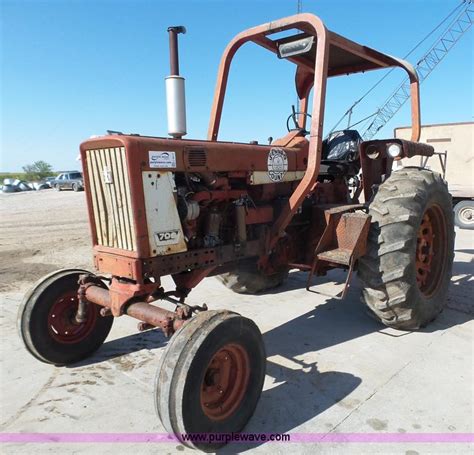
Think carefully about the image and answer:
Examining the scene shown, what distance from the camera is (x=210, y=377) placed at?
99.2 inches

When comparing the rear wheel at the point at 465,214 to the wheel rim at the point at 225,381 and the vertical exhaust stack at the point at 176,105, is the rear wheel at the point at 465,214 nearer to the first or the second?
the vertical exhaust stack at the point at 176,105

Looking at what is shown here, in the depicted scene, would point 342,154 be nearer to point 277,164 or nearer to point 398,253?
point 277,164

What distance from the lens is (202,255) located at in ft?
10.5

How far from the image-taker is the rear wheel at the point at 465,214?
10.5 m

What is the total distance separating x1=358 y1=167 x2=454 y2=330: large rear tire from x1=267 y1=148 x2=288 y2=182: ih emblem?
877mm

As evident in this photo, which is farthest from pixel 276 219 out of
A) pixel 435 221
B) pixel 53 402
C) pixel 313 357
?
pixel 53 402

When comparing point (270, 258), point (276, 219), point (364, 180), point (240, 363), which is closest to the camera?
point (240, 363)

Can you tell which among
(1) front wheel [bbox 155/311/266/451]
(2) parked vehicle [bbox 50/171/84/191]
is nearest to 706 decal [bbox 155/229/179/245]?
(1) front wheel [bbox 155/311/266/451]

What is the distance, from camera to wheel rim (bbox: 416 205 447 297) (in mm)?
4195

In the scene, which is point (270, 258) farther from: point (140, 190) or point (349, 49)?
point (349, 49)

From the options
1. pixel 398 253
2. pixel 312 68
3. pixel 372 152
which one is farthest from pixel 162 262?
pixel 312 68

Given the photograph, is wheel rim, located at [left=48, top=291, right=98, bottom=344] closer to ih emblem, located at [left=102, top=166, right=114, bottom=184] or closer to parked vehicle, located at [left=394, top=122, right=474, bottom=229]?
ih emblem, located at [left=102, top=166, right=114, bottom=184]

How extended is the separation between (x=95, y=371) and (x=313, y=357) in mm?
1785

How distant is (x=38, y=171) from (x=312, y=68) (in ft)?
246
